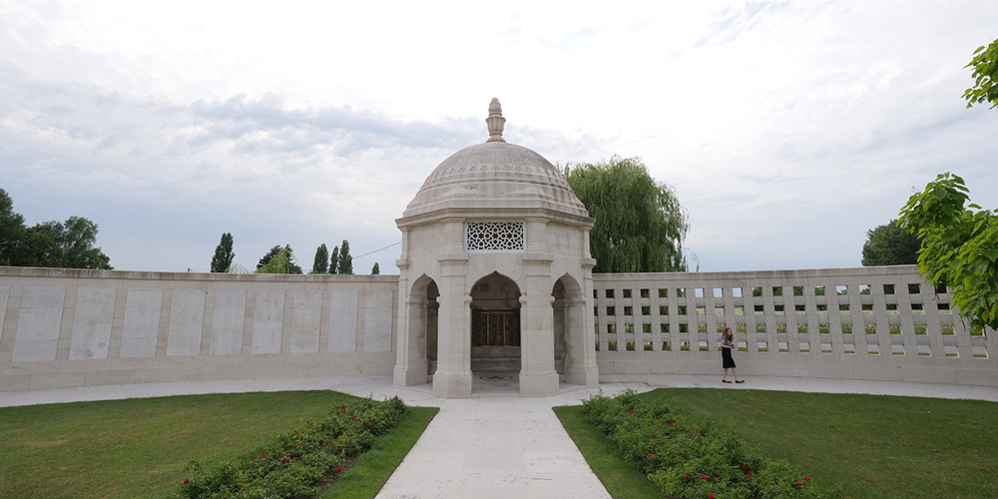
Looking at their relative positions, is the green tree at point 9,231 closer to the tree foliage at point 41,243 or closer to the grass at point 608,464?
the tree foliage at point 41,243

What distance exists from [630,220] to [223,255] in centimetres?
4187

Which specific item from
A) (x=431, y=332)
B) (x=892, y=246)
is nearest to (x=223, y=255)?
(x=431, y=332)

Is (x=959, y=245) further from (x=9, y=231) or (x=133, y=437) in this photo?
(x=9, y=231)

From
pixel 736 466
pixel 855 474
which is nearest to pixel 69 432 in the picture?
pixel 736 466

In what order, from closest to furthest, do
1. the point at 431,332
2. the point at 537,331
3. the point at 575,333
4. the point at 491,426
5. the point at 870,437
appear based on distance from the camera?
the point at 870,437
the point at 491,426
the point at 537,331
the point at 575,333
the point at 431,332

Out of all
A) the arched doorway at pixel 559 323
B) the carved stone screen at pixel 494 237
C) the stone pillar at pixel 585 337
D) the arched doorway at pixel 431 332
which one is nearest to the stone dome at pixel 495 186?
the carved stone screen at pixel 494 237

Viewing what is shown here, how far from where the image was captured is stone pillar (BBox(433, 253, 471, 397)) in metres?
12.7

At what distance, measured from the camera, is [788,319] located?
15234 millimetres

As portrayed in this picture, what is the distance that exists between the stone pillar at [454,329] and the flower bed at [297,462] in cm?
329

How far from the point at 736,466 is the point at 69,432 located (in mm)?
12241

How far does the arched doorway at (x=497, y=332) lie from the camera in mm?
17156

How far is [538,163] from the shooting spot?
593 inches

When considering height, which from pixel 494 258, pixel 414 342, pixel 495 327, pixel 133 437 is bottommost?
pixel 133 437

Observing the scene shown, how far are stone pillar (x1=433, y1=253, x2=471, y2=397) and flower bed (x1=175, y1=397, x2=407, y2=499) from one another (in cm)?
329
